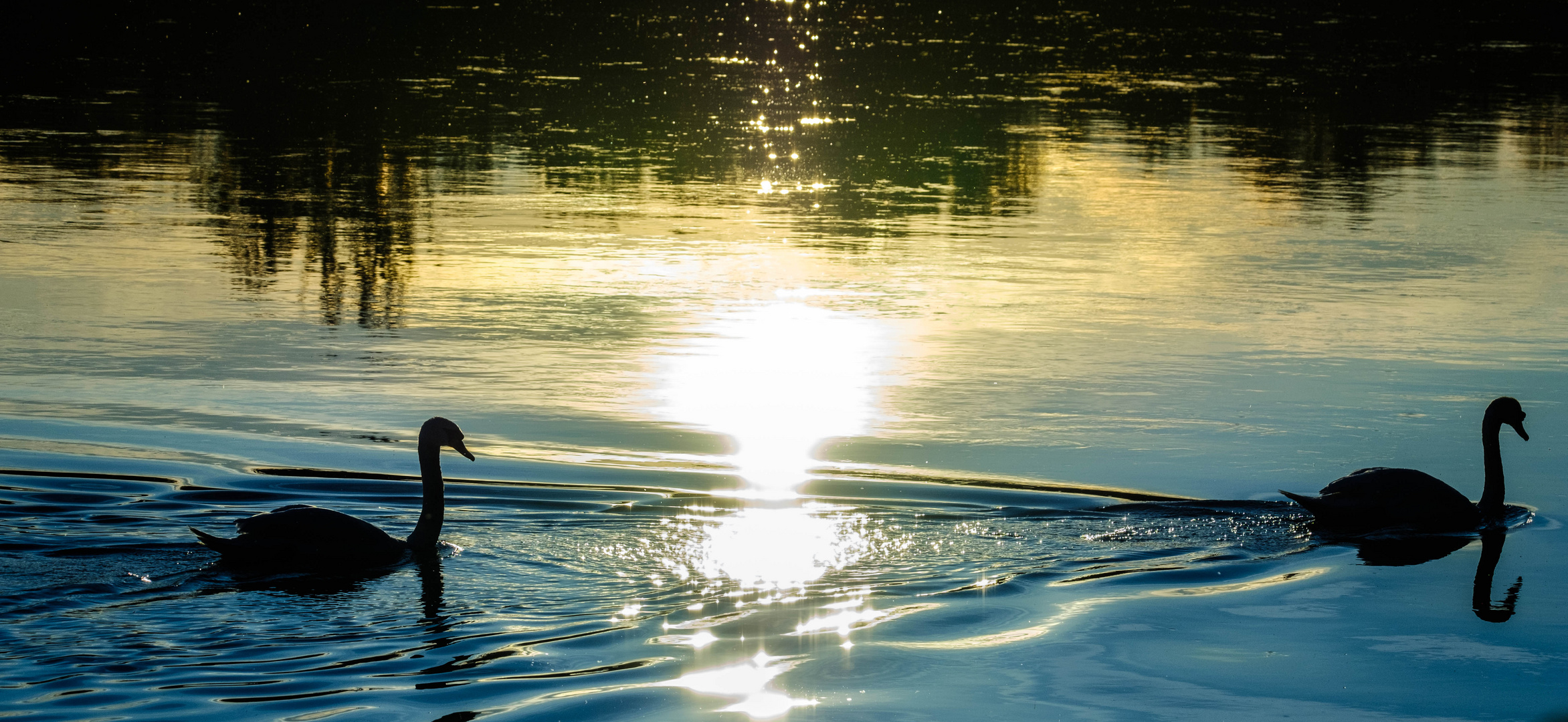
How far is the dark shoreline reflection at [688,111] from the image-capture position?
25.2m

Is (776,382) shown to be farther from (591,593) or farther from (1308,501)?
(591,593)

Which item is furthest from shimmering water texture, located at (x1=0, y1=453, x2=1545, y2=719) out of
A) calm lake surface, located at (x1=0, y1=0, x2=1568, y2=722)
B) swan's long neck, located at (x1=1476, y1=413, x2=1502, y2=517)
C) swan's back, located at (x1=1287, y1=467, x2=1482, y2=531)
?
swan's long neck, located at (x1=1476, y1=413, x2=1502, y2=517)

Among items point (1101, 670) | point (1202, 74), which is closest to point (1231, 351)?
point (1101, 670)

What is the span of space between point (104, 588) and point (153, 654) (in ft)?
4.10

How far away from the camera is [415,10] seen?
70625 mm

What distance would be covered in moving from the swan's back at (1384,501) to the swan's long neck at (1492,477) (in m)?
0.26

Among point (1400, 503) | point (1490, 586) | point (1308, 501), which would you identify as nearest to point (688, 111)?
point (1308, 501)

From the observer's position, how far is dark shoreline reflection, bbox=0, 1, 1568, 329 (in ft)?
82.8

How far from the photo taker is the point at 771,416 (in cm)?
1355

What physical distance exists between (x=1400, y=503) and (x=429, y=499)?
5.51m

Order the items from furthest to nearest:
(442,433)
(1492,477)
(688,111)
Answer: (688,111)
(1492,477)
(442,433)

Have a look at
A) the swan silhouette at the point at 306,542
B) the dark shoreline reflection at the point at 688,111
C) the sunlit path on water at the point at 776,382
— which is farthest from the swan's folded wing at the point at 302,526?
the dark shoreline reflection at the point at 688,111

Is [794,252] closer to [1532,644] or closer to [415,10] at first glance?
[1532,644]

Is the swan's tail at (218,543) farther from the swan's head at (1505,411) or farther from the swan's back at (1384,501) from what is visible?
the swan's head at (1505,411)
